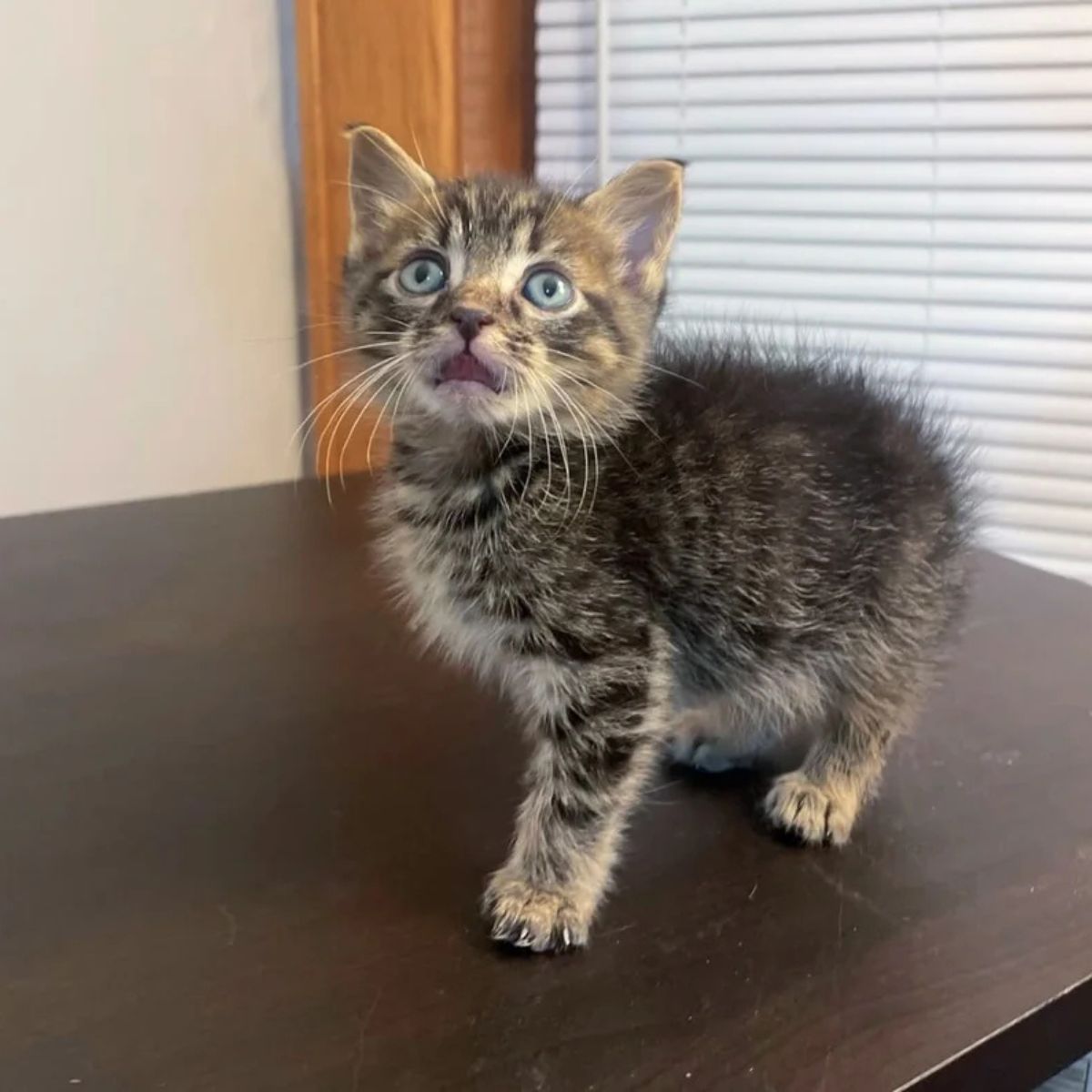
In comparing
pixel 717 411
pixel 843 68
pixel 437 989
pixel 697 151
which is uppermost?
pixel 843 68

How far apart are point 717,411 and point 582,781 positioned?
0.85 feet

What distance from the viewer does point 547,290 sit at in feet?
2.59

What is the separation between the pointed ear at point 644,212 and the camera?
0.84 meters

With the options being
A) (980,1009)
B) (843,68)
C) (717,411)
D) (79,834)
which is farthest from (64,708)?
(843,68)

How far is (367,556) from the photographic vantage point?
1288 mm

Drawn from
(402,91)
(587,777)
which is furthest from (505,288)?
(402,91)

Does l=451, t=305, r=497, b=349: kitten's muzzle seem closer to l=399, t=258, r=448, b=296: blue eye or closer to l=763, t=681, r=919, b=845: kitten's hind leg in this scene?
l=399, t=258, r=448, b=296: blue eye

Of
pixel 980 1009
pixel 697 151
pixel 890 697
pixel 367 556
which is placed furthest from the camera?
pixel 697 151

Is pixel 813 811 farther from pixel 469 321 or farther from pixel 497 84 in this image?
pixel 497 84

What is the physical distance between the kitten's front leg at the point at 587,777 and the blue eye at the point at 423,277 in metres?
0.26

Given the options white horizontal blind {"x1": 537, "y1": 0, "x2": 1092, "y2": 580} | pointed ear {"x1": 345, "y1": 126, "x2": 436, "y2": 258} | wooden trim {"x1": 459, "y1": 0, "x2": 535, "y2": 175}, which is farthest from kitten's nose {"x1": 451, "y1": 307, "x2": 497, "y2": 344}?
wooden trim {"x1": 459, "y1": 0, "x2": 535, "y2": 175}

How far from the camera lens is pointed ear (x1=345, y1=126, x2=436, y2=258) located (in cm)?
85

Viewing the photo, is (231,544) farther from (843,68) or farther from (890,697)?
(843,68)

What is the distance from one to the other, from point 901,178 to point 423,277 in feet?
3.48
